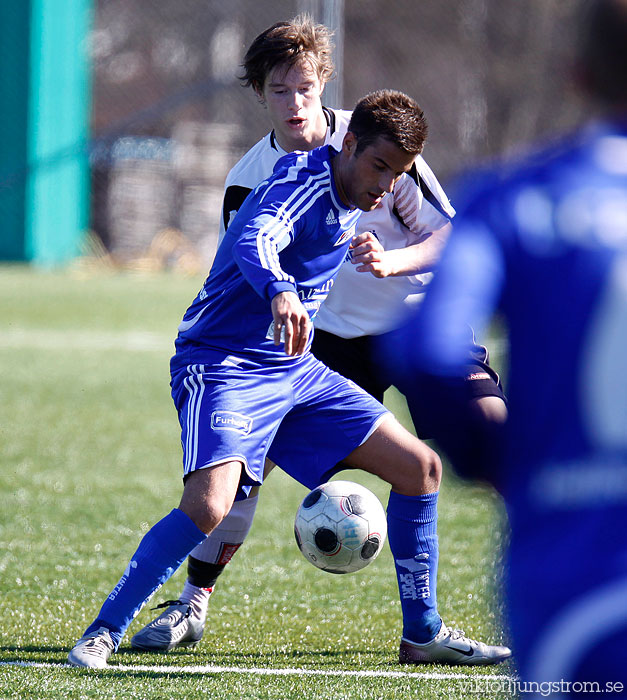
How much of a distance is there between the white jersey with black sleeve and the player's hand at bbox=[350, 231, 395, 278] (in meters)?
0.44

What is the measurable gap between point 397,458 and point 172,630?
97cm

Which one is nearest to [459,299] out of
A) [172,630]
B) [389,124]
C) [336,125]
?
[389,124]

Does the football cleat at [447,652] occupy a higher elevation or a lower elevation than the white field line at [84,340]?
higher

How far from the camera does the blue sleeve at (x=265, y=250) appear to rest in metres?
2.95

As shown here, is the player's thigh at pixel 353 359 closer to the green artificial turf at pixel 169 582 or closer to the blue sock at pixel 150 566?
the green artificial turf at pixel 169 582

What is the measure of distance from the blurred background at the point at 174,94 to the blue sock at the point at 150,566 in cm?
1703

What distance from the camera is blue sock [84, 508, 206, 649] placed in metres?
3.38

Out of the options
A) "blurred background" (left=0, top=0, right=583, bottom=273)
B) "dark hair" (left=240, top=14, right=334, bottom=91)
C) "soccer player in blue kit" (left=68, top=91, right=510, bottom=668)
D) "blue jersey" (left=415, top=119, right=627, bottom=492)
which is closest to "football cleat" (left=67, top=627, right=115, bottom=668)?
"soccer player in blue kit" (left=68, top=91, right=510, bottom=668)

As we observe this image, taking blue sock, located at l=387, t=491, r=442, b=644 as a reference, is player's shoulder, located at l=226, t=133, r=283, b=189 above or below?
above

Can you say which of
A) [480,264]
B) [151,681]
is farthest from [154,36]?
[480,264]

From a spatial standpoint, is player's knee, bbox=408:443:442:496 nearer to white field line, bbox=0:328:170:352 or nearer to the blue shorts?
the blue shorts

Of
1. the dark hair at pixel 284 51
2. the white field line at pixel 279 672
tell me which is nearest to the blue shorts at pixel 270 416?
the white field line at pixel 279 672

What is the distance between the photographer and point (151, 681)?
3.37 meters

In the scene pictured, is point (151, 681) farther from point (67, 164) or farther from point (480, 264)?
point (67, 164)
